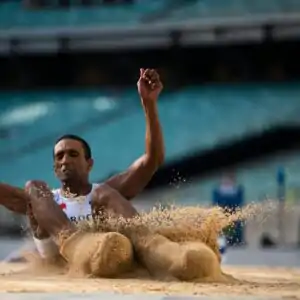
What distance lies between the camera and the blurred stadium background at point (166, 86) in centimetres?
1070

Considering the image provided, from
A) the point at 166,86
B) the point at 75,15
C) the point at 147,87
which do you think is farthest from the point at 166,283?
the point at 75,15

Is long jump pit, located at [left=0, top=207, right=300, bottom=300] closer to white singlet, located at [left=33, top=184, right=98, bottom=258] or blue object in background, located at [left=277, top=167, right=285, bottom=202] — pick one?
white singlet, located at [left=33, top=184, right=98, bottom=258]

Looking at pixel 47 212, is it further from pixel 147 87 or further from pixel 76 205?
pixel 147 87

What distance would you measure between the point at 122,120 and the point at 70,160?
7956 millimetres

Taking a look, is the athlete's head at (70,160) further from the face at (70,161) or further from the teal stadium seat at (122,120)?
the teal stadium seat at (122,120)

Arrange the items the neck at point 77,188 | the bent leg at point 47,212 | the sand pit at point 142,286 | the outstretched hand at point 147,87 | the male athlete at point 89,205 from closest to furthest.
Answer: the sand pit at point 142,286 → the male athlete at point 89,205 → the bent leg at point 47,212 → the outstretched hand at point 147,87 → the neck at point 77,188

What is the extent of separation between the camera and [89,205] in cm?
313

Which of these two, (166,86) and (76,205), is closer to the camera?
(76,205)

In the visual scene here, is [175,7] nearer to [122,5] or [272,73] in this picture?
[122,5]

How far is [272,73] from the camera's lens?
36.2 ft

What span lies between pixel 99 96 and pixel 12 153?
153 centimetres

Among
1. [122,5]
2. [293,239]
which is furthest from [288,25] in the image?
[293,239]

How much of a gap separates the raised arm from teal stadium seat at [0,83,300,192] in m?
7.26

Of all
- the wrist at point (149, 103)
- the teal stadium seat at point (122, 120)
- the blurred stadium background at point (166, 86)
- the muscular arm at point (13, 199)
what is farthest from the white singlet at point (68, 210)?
the teal stadium seat at point (122, 120)
